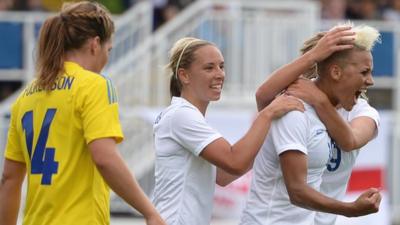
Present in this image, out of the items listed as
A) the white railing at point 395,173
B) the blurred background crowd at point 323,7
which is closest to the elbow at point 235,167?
the blurred background crowd at point 323,7

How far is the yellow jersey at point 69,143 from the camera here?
565 centimetres

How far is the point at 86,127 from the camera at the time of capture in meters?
5.61

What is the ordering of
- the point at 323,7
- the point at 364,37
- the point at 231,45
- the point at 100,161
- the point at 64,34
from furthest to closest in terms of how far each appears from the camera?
the point at 323,7 < the point at 231,45 < the point at 364,37 < the point at 64,34 < the point at 100,161

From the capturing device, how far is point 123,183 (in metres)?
5.55

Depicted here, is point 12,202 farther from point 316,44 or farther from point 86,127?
point 316,44

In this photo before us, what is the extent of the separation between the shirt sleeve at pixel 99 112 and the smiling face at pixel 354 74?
1081 millimetres

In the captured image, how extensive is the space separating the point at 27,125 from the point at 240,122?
28.2 feet

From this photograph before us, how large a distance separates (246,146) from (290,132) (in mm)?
225

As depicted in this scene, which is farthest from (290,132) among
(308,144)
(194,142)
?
(194,142)

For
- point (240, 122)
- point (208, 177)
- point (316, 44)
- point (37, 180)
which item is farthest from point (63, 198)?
point (240, 122)

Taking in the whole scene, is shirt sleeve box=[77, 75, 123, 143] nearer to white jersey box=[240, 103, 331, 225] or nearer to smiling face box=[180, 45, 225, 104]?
smiling face box=[180, 45, 225, 104]

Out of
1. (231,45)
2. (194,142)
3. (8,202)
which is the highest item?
(194,142)

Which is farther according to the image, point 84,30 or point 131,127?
point 131,127

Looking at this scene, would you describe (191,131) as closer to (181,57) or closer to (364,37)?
(181,57)
